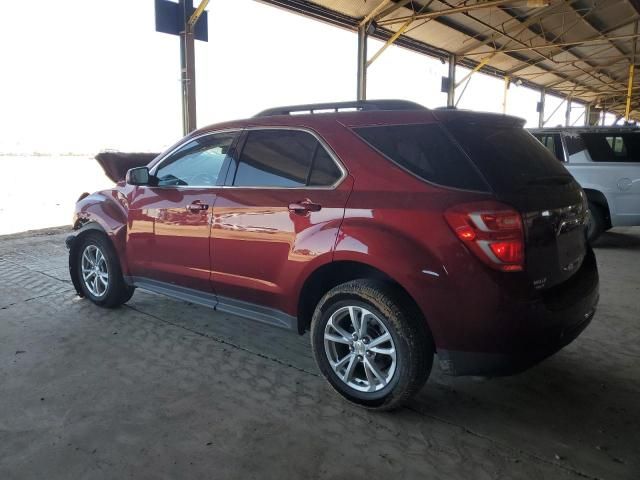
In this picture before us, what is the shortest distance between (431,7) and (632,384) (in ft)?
40.5

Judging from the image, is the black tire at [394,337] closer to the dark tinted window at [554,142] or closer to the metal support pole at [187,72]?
the dark tinted window at [554,142]

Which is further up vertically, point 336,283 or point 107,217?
point 107,217

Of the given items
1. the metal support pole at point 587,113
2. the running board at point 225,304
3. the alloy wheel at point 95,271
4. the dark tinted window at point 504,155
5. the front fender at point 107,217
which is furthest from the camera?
the metal support pole at point 587,113

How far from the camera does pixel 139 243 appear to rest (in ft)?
13.1

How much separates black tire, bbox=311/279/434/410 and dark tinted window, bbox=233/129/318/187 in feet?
2.45

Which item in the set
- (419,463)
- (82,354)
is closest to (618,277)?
(419,463)

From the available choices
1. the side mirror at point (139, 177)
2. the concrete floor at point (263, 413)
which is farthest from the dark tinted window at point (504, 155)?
the side mirror at point (139, 177)

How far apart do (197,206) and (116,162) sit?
4.83 meters

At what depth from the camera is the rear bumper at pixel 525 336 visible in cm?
234

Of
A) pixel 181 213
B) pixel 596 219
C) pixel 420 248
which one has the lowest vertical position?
pixel 596 219

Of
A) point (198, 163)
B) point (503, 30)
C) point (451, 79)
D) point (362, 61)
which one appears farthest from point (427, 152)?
point (451, 79)

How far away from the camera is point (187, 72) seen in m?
9.52

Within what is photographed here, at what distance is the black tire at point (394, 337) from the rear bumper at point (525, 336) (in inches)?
5.1

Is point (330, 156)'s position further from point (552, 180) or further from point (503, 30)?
point (503, 30)
